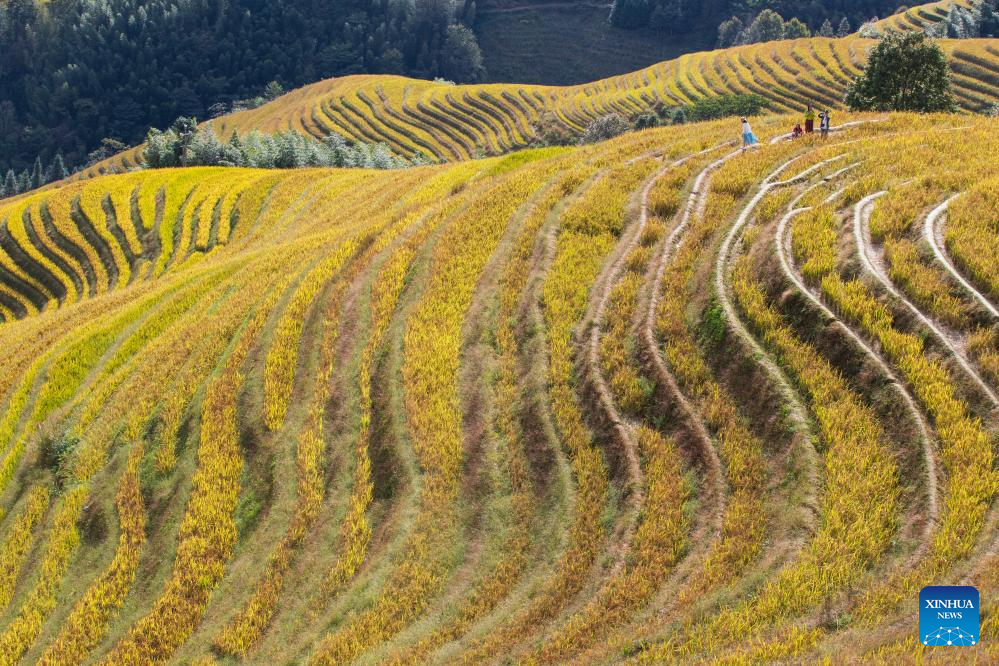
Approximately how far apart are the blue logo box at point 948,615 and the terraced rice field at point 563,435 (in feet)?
0.68

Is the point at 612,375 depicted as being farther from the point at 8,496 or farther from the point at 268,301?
the point at 8,496

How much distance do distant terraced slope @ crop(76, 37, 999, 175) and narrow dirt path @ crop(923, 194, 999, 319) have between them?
9921 centimetres

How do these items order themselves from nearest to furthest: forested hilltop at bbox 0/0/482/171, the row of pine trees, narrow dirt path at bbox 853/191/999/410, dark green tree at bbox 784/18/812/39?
narrow dirt path at bbox 853/191/999/410, the row of pine trees, dark green tree at bbox 784/18/812/39, forested hilltop at bbox 0/0/482/171

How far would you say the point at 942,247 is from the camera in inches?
638

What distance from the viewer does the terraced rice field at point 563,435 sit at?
11.5m

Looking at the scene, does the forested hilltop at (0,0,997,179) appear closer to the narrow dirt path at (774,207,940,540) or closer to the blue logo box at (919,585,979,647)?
the narrow dirt path at (774,207,940,540)

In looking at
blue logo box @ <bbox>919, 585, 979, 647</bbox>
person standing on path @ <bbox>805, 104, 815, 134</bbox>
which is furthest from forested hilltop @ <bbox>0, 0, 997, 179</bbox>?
blue logo box @ <bbox>919, 585, 979, 647</bbox>

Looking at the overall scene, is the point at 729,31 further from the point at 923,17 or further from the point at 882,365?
the point at 882,365

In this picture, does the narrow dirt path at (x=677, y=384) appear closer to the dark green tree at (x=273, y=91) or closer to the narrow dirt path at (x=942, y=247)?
the narrow dirt path at (x=942, y=247)

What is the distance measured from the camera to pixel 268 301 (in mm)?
24094

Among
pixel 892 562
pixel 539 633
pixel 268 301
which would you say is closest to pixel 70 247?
pixel 268 301

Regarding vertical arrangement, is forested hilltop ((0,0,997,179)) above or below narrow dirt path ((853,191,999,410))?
above

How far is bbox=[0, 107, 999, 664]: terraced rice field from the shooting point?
1145cm

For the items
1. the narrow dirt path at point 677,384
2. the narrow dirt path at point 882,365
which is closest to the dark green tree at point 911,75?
the narrow dirt path at point 677,384
